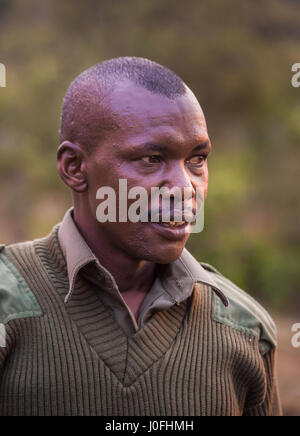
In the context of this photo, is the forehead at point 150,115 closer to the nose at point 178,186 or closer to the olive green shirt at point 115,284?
the nose at point 178,186

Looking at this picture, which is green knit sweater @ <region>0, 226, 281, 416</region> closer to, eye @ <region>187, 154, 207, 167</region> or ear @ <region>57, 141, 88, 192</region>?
ear @ <region>57, 141, 88, 192</region>

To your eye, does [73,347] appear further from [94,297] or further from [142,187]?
[142,187]

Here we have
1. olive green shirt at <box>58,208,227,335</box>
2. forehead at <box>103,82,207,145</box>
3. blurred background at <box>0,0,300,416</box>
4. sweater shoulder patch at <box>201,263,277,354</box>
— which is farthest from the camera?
blurred background at <box>0,0,300,416</box>

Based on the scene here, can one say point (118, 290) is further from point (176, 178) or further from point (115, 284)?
point (176, 178)

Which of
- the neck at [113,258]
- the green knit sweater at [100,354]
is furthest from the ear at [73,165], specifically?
the green knit sweater at [100,354]

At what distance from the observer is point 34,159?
7414 mm

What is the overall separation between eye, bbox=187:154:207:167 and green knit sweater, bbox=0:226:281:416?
18.3 inches

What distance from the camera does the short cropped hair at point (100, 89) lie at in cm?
196

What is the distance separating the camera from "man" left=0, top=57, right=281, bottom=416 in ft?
6.31

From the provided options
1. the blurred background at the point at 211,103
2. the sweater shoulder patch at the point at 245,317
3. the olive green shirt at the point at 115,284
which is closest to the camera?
the olive green shirt at the point at 115,284

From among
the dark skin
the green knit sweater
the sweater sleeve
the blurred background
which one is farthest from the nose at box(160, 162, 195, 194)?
the blurred background

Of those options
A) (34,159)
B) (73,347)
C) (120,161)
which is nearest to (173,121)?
(120,161)

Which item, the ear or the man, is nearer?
the man

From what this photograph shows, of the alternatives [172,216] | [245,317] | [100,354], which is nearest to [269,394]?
[245,317]
